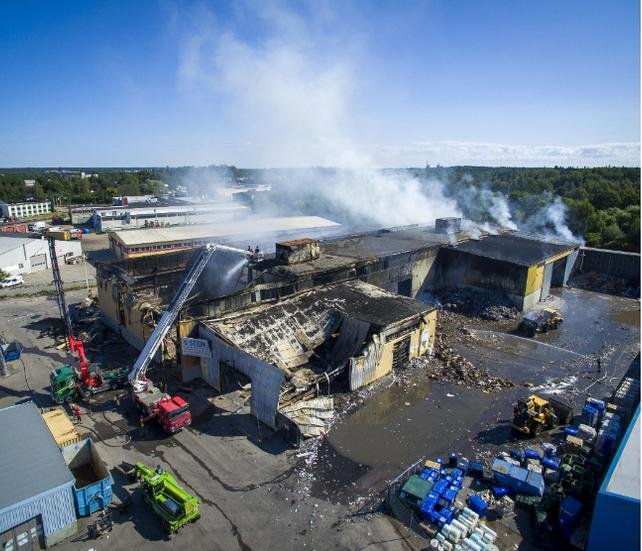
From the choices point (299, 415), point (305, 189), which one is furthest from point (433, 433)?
point (305, 189)

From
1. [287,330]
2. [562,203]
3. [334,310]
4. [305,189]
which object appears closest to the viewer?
[287,330]

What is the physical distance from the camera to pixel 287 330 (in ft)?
65.7

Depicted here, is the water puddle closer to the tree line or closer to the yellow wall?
the yellow wall

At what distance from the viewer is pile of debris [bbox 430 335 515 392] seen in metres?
18.7

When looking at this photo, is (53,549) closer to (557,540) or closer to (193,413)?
(193,413)

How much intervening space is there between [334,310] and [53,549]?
Result: 14224 millimetres

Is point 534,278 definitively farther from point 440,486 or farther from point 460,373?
point 440,486

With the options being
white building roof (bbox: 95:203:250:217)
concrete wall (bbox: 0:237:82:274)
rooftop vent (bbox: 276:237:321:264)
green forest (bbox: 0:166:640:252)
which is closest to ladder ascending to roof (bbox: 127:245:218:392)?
rooftop vent (bbox: 276:237:321:264)

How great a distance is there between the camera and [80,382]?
1789 cm

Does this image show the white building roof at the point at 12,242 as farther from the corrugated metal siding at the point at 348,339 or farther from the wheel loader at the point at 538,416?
the wheel loader at the point at 538,416

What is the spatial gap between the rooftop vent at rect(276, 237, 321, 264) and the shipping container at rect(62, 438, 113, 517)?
15.2m

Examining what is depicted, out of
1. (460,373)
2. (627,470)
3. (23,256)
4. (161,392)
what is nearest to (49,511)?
(161,392)

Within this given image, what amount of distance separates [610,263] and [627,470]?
32431 mm

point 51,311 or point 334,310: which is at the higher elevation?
point 334,310
